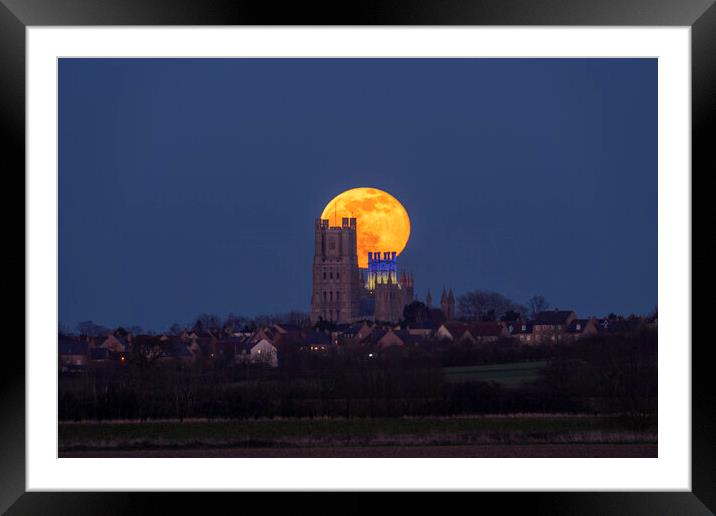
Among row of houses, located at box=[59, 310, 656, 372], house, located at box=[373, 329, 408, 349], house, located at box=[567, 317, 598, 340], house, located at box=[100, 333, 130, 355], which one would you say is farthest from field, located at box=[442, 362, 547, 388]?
house, located at box=[100, 333, 130, 355]

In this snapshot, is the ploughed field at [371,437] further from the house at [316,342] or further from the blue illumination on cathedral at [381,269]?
the blue illumination on cathedral at [381,269]

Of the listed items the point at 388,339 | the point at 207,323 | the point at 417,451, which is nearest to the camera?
the point at 417,451

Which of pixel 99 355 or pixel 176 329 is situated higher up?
pixel 176 329

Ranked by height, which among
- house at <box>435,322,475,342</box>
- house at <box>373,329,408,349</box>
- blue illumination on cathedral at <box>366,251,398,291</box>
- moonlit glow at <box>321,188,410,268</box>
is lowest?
house at <box>373,329,408,349</box>

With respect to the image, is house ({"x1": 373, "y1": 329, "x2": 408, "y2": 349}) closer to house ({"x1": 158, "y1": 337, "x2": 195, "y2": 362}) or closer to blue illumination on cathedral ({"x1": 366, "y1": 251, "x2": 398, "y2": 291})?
house ({"x1": 158, "y1": 337, "x2": 195, "y2": 362})

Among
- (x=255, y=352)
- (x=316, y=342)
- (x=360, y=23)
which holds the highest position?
(x=360, y=23)

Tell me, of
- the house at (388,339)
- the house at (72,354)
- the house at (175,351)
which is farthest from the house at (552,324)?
the house at (72,354)

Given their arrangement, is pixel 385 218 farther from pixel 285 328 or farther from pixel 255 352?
pixel 255 352

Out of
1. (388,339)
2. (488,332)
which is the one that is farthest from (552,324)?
(388,339)
